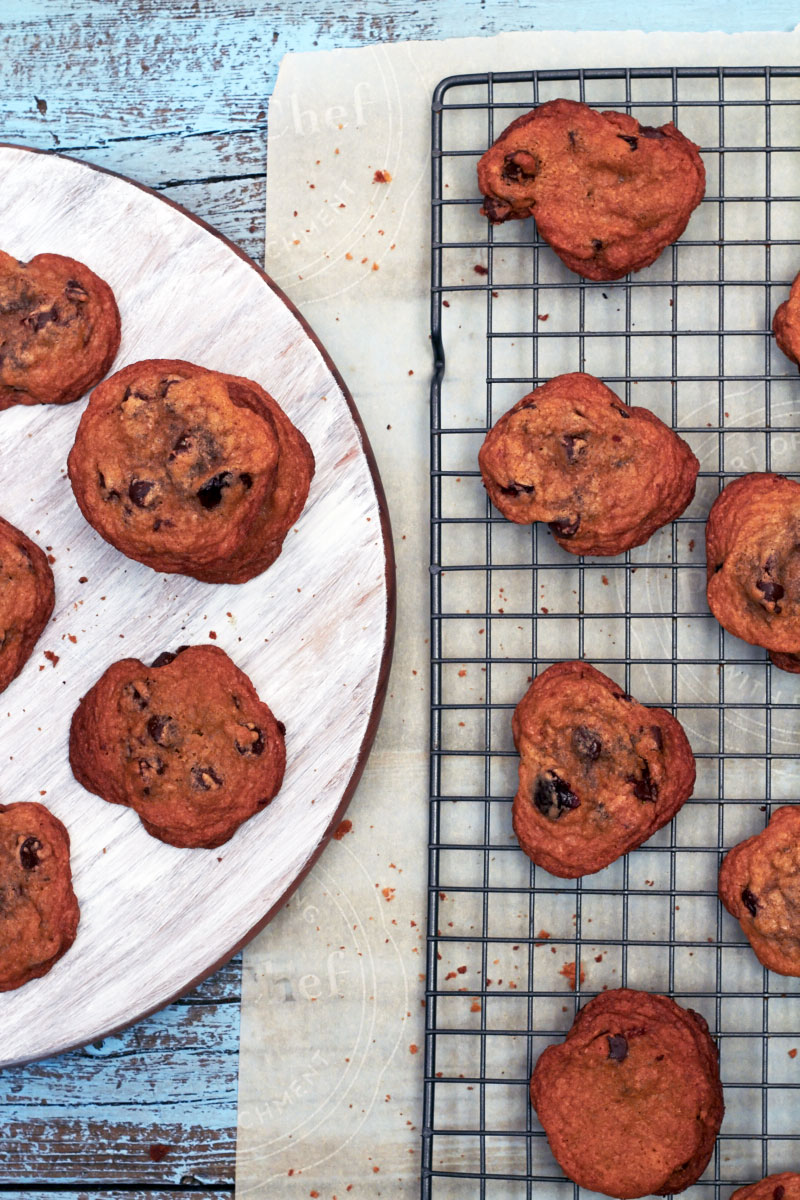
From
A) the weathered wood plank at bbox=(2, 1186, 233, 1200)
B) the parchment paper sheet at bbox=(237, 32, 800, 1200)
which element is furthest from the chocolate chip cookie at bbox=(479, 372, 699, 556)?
the weathered wood plank at bbox=(2, 1186, 233, 1200)

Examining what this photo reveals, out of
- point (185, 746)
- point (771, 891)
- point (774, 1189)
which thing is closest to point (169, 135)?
point (185, 746)

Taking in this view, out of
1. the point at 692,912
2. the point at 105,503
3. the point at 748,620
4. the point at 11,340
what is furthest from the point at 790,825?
the point at 11,340

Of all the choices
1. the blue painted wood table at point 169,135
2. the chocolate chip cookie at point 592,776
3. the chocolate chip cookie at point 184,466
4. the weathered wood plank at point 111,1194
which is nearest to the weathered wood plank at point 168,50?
the blue painted wood table at point 169,135

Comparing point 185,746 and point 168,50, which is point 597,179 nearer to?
point 168,50

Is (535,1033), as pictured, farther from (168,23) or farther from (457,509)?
(168,23)

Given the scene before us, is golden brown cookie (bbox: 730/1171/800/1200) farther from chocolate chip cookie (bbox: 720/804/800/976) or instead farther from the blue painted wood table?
the blue painted wood table

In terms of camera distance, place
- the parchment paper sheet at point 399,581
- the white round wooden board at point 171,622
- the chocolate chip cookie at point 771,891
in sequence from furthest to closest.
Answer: the parchment paper sheet at point 399,581, the white round wooden board at point 171,622, the chocolate chip cookie at point 771,891

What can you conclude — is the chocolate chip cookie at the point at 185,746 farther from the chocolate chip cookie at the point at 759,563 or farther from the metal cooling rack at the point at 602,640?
the chocolate chip cookie at the point at 759,563
